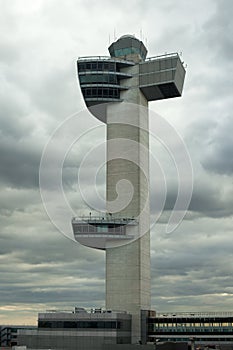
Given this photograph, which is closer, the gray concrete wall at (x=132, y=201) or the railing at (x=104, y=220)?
the gray concrete wall at (x=132, y=201)

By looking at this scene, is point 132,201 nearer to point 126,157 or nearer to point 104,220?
point 104,220

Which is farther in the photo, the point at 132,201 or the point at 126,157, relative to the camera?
the point at 126,157

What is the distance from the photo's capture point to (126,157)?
138125 millimetres

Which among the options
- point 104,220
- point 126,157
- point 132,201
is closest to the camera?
point 104,220

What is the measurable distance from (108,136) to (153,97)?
1774cm

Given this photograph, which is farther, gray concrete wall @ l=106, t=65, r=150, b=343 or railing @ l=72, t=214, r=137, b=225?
railing @ l=72, t=214, r=137, b=225

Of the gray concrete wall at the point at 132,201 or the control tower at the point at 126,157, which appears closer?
the gray concrete wall at the point at 132,201

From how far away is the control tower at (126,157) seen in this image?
430ft

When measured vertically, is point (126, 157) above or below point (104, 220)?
above

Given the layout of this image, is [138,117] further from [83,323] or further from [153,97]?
[83,323]

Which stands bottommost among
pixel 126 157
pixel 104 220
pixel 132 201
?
pixel 104 220

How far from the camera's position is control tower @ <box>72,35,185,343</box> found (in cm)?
13112

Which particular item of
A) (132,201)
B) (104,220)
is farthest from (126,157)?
(104,220)

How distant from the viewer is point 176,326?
436 feet
